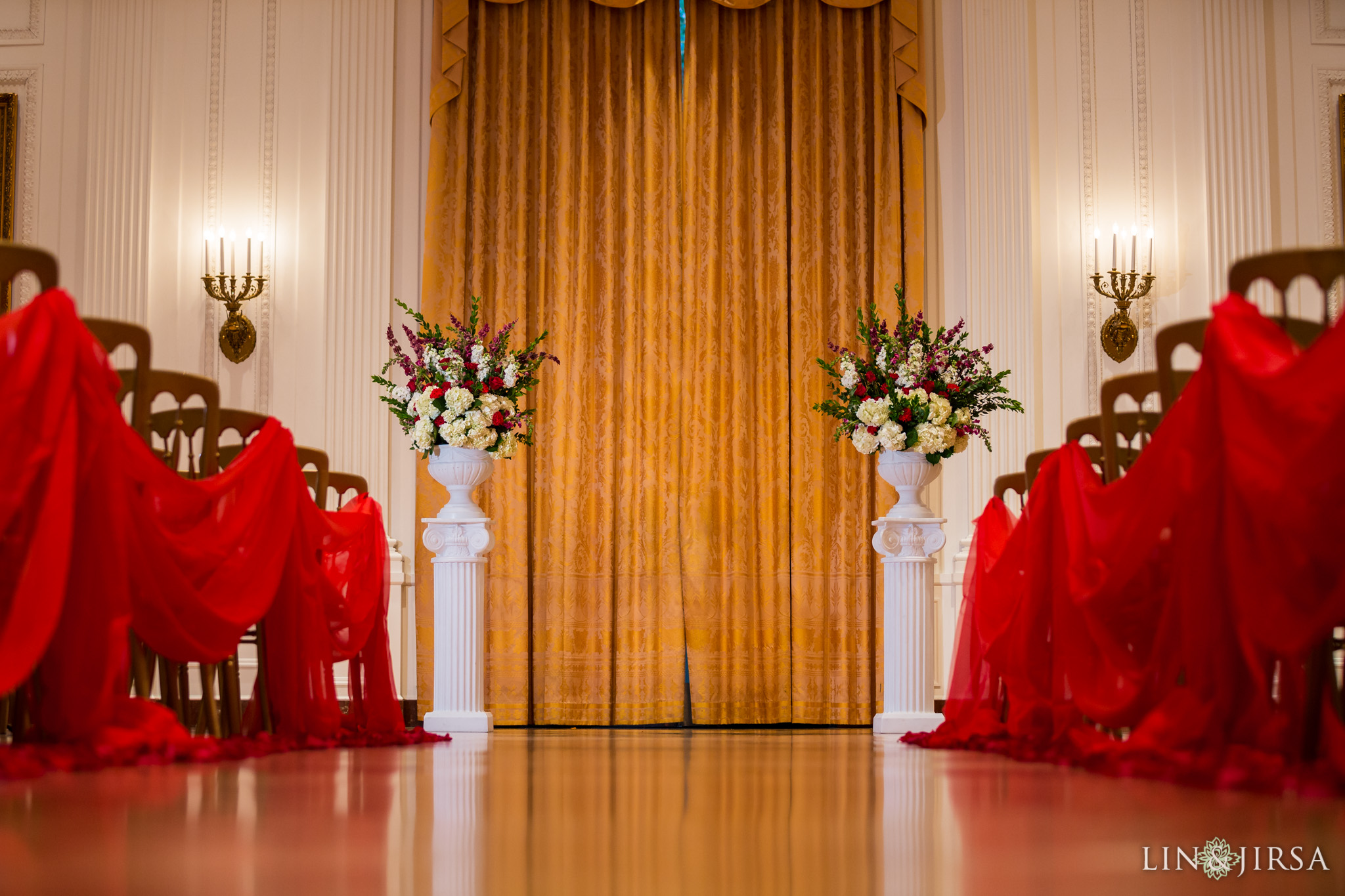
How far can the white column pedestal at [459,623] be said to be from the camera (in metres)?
5.58

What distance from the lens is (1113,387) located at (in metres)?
3.54

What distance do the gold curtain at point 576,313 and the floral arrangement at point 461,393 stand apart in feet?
5.51

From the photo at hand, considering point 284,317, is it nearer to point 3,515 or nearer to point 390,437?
point 390,437

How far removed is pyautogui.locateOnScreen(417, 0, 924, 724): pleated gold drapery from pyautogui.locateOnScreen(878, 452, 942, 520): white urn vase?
170 centimetres

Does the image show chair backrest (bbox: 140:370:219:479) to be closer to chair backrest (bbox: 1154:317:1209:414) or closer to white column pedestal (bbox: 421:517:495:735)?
white column pedestal (bbox: 421:517:495:735)

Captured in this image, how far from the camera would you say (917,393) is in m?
5.53

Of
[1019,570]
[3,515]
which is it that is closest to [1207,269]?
[1019,570]

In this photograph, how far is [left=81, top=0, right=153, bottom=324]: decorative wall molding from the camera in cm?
735

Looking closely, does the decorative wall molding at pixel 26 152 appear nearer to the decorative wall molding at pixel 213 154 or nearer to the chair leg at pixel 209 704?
the decorative wall molding at pixel 213 154

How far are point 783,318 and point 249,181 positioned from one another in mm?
3167

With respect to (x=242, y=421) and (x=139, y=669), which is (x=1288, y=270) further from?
(x=242, y=421)

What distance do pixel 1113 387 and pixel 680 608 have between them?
418cm

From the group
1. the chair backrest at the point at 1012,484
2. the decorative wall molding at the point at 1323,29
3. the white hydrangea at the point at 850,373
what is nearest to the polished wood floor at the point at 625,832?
the chair backrest at the point at 1012,484

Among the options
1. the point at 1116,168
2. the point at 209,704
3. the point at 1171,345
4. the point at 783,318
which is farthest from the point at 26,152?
the point at 1171,345
